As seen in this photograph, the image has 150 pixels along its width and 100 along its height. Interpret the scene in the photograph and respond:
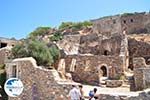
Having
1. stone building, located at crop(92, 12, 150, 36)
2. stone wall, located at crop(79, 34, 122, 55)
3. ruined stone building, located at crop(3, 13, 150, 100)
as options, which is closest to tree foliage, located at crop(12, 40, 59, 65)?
ruined stone building, located at crop(3, 13, 150, 100)

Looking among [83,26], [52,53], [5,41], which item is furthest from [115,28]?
[52,53]

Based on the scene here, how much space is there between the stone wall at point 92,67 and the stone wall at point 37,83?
8822mm

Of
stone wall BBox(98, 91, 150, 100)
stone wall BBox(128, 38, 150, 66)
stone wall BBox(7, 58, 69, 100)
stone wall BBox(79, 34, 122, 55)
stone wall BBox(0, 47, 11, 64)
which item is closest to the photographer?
stone wall BBox(98, 91, 150, 100)

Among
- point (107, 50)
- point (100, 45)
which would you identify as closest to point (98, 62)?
point (107, 50)

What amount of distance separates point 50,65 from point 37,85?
29.6ft

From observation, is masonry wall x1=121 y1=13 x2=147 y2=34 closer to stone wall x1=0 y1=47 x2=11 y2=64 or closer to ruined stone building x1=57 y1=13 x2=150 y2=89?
ruined stone building x1=57 y1=13 x2=150 y2=89

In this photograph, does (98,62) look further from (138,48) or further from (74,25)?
(74,25)

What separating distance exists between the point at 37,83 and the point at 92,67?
10.0 meters

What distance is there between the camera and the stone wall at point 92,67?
25.2 m

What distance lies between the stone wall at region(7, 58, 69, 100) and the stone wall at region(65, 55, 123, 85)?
28.9ft

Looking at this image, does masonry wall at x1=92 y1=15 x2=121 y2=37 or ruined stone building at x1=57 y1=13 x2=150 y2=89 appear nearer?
ruined stone building at x1=57 y1=13 x2=150 y2=89

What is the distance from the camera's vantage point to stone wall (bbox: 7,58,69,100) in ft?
48.8

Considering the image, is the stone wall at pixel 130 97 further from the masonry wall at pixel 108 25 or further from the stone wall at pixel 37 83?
the masonry wall at pixel 108 25

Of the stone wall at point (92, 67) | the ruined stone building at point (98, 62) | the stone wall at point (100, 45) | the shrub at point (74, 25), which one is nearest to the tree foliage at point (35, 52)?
the ruined stone building at point (98, 62)
